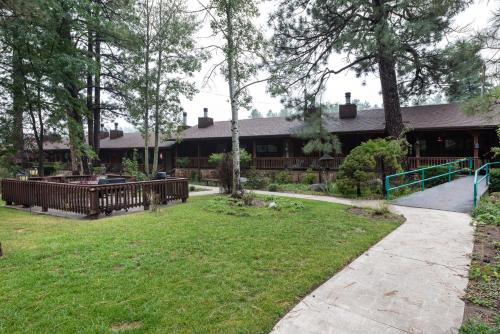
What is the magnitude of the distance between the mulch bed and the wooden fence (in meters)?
8.26

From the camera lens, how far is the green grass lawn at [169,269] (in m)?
2.97

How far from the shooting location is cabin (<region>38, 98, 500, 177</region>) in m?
15.4

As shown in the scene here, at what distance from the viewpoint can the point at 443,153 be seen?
17.1 meters

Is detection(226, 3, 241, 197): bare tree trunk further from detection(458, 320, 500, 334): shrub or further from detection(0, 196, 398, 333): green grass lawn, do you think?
detection(458, 320, 500, 334): shrub

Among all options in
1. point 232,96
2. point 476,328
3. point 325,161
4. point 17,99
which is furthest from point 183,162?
point 476,328

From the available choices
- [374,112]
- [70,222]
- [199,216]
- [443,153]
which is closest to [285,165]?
[374,112]

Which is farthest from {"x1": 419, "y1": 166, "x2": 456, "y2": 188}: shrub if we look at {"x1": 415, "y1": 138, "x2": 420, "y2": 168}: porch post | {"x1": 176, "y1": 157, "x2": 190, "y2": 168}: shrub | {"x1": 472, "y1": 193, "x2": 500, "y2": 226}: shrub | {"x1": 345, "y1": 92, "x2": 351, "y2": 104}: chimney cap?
{"x1": 176, "y1": 157, "x2": 190, "y2": 168}: shrub

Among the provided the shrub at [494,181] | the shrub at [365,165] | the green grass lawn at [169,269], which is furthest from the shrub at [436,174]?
the green grass lawn at [169,269]

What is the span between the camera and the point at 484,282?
389 cm

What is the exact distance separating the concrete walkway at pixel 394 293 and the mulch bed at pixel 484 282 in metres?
0.09

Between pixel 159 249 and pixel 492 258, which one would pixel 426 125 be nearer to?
pixel 492 258

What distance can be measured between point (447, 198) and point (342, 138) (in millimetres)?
9926

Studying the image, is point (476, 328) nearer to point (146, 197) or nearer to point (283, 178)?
point (146, 197)

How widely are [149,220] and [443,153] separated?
17.0m
